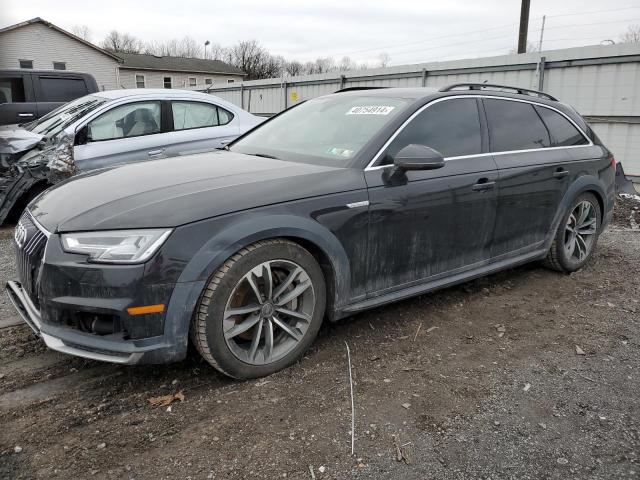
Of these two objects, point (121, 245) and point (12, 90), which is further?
point (12, 90)

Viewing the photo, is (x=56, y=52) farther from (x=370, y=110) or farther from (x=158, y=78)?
(x=370, y=110)

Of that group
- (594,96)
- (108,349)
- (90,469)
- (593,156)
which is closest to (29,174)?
(108,349)

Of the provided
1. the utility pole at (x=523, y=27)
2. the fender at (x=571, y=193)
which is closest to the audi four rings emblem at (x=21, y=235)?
the fender at (x=571, y=193)

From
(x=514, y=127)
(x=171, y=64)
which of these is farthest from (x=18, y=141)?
(x=171, y=64)

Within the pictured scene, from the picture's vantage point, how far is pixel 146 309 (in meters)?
2.48

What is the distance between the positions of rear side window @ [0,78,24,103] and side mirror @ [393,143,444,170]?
29.4ft

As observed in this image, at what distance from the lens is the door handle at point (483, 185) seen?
3.72 metres

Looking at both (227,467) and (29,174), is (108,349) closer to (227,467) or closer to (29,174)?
(227,467)

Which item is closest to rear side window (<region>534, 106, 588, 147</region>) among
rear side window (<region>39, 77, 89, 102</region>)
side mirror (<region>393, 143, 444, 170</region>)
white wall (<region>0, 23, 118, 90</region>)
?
side mirror (<region>393, 143, 444, 170</region>)

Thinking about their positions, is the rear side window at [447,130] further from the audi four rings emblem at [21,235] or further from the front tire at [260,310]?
the audi four rings emblem at [21,235]

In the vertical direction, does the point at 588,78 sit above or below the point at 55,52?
below

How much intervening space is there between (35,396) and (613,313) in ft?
13.2

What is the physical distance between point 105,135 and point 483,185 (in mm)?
4685

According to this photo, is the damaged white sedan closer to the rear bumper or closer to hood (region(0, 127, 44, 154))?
hood (region(0, 127, 44, 154))
